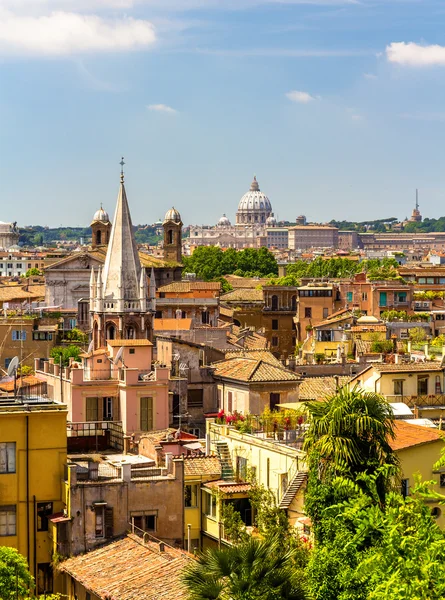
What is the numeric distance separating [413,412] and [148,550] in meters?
10.8

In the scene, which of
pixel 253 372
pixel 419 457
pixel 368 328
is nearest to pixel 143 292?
pixel 368 328

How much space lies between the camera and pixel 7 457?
28.1 m

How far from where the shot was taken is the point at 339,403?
95.5 ft

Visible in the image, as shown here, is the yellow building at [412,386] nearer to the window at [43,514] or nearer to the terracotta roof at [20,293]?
the window at [43,514]

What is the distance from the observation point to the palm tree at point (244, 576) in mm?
22750

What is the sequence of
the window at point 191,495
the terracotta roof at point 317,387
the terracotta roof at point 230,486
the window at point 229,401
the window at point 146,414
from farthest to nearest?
the window at point 229,401 → the terracotta roof at point 317,387 → the window at point 146,414 → the window at point 191,495 → the terracotta roof at point 230,486

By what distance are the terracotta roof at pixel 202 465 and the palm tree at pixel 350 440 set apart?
3398mm

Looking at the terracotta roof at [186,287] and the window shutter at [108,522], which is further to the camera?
the terracotta roof at [186,287]

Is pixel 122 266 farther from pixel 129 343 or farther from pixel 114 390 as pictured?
pixel 114 390

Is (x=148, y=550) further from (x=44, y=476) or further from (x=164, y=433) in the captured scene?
(x=164, y=433)

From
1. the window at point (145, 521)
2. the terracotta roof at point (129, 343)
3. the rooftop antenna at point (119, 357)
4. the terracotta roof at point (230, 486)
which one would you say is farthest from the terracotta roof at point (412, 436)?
the terracotta roof at point (129, 343)

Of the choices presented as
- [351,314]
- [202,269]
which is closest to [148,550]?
[351,314]

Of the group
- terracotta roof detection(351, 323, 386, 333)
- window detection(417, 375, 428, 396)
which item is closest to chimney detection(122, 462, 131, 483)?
window detection(417, 375, 428, 396)

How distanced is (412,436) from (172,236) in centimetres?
8340
